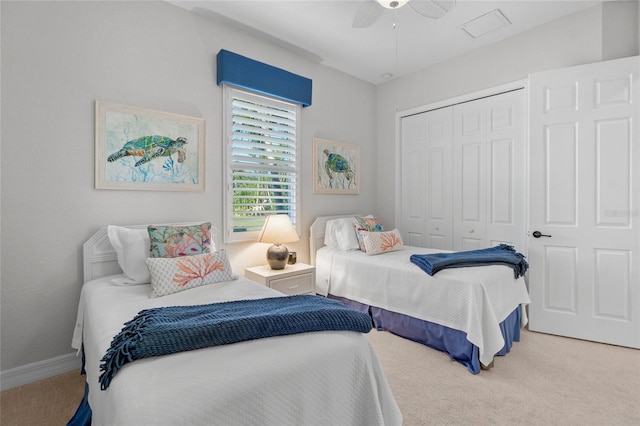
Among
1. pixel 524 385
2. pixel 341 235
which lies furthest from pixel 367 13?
pixel 524 385

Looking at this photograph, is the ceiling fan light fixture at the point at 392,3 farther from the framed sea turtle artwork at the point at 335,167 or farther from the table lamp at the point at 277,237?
the table lamp at the point at 277,237

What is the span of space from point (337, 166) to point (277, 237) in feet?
4.73

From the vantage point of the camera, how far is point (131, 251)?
2113 mm

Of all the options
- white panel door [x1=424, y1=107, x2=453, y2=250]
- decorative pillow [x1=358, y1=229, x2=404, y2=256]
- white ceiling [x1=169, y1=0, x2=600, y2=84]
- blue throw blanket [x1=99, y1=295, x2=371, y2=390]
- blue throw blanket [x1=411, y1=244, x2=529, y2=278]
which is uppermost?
white ceiling [x1=169, y1=0, x2=600, y2=84]

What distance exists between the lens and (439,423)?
1.67m

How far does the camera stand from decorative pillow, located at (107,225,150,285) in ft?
6.80

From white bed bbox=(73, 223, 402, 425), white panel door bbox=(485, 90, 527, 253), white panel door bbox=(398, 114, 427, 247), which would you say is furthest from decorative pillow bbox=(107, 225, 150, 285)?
white panel door bbox=(485, 90, 527, 253)

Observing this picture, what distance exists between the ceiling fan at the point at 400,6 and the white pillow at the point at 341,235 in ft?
6.29

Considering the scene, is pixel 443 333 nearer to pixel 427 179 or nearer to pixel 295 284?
pixel 295 284

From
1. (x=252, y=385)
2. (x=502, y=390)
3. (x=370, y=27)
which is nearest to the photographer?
(x=252, y=385)

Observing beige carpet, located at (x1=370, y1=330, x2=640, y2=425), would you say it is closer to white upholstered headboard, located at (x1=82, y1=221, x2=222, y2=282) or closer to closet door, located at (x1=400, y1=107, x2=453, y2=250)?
closet door, located at (x1=400, y1=107, x2=453, y2=250)

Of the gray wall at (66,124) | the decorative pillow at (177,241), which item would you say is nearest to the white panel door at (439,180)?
the gray wall at (66,124)

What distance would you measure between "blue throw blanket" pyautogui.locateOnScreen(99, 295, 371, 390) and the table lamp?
1.29 metres

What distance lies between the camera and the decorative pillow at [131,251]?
6.80 feet
